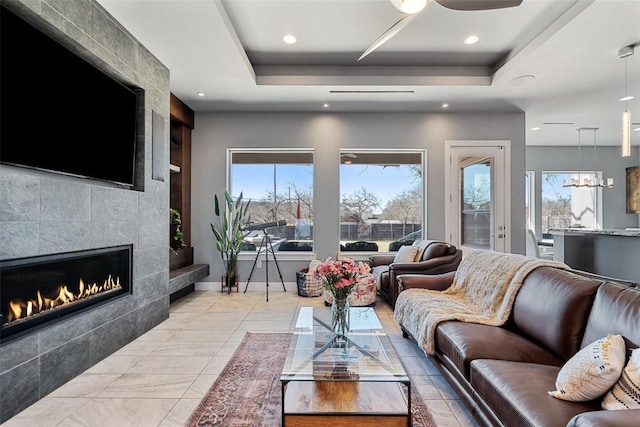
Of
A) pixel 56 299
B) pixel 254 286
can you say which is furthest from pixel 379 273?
pixel 56 299

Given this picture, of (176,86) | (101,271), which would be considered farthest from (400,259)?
(176,86)

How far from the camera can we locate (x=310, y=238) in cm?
563

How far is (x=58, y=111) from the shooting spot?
2.36 meters

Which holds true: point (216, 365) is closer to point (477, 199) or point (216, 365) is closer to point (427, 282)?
point (427, 282)

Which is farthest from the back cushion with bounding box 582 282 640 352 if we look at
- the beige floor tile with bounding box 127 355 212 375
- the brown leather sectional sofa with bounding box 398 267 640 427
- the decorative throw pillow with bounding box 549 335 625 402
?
the beige floor tile with bounding box 127 355 212 375

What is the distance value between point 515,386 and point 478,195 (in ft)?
14.9

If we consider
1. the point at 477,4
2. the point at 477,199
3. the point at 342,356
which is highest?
the point at 477,4

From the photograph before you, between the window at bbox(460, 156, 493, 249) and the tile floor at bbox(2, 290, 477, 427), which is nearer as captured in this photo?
the tile floor at bbox(2, 290, 477, 427)

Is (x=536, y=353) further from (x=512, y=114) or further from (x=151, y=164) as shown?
(x=512, y=114)

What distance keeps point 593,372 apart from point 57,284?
3.12 m

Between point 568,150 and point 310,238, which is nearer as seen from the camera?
point 310,238

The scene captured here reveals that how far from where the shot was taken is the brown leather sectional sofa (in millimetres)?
1334

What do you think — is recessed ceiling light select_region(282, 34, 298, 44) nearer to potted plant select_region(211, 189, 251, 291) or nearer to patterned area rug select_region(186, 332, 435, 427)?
potted plant select_region(211, 189, 251, 291)

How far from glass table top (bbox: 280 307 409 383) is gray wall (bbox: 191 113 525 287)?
121 inches
